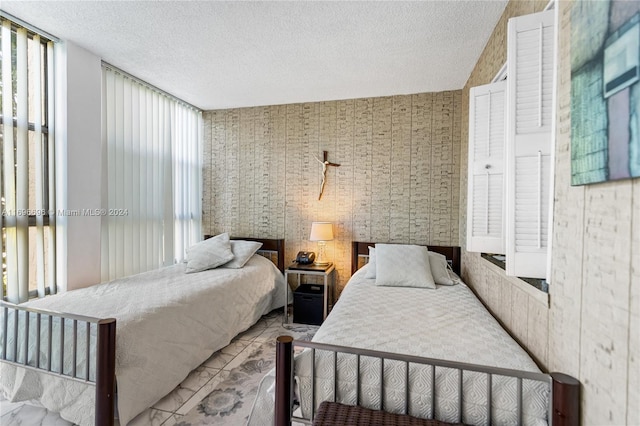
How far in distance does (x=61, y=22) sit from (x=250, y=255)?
2580 millimetres

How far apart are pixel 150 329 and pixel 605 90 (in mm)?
2508

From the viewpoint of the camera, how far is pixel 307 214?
3861mm

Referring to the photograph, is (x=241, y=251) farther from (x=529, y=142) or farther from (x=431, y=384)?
(x=529, y=142)

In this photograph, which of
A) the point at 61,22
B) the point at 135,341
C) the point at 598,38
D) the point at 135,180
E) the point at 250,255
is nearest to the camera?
the point at 598,38

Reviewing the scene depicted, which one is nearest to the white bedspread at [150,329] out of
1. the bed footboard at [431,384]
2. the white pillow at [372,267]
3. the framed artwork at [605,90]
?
the bed footboard at [431,384]

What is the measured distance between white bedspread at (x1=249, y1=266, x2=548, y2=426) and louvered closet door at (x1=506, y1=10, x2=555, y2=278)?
17.5 inches

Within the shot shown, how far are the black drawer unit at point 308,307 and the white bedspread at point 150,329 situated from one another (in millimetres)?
556

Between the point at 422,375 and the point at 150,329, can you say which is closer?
the point at 422,375

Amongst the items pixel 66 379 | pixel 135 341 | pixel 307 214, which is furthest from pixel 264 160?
pixel 66 379

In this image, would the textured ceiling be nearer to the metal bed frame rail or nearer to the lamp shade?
the lamp shade

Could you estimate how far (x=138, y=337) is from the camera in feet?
6.07

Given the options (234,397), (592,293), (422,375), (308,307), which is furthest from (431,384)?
(308,307)

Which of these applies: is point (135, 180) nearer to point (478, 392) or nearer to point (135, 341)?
point (135, 341)

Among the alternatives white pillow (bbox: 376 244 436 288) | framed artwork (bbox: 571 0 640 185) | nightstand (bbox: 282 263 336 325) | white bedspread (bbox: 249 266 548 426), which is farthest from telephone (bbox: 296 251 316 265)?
framed artwork (bbox: 571 0 640 185)
